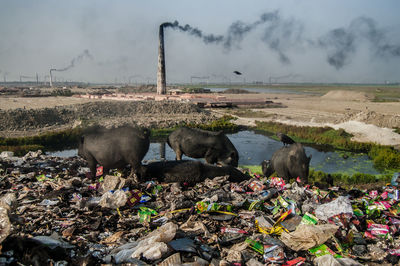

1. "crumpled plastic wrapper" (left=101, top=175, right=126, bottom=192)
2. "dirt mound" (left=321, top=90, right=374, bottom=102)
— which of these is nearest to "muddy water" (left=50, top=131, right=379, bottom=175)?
"crumpled plastic wrapper" (left=101, top=175, right=126, bottom=192)

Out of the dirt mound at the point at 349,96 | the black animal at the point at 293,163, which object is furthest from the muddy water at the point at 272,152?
the dirt mound at the point at 349,96

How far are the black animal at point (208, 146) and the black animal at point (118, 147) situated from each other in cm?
322

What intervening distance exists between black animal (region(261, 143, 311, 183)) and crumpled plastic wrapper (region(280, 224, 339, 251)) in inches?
166

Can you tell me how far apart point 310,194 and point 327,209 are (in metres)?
1.44

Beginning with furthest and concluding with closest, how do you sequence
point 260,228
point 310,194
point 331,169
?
point 331,169
point 310,194
point 260,228

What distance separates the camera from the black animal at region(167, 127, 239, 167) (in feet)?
36.4

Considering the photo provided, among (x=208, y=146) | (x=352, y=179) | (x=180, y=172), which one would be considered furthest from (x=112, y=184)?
(x=352, y=179)

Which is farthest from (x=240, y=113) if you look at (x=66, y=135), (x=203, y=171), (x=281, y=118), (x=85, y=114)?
(x=203, y=171)

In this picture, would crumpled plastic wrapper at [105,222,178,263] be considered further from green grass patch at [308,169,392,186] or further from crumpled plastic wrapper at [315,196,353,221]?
green grass patch at [308,169,392,186]

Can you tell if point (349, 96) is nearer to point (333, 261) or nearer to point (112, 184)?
point (112, 184)

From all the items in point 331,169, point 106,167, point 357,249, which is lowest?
point 331,169

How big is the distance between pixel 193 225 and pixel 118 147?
3487mm

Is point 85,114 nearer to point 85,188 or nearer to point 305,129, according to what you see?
point 305,129

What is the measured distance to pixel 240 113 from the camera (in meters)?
33.9
